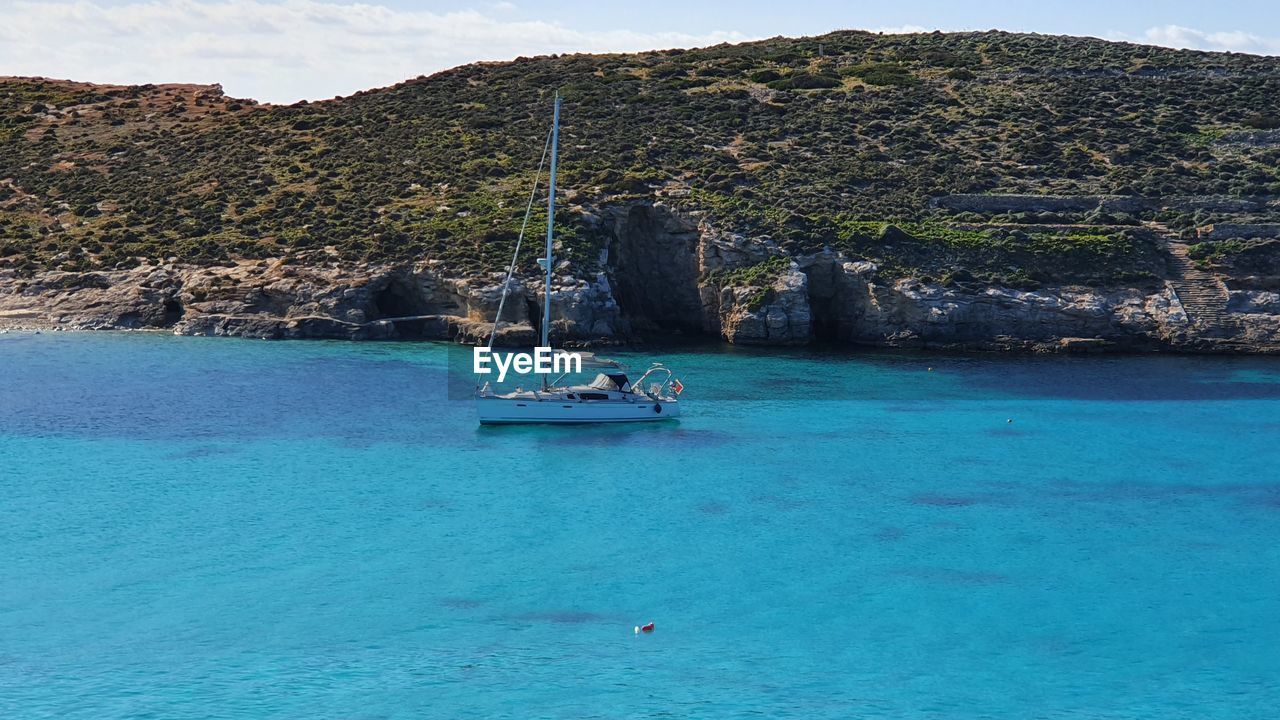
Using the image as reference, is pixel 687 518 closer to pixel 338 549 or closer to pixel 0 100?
pixel 338 549

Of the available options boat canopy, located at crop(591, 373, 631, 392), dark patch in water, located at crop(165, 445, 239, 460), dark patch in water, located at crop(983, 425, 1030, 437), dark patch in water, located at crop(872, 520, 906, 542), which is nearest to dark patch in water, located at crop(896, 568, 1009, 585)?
dark patch in water, located at crop(872, 520, 906, 542)

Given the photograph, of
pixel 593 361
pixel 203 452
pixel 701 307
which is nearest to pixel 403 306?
pixel 593 361

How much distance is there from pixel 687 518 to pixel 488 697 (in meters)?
13.8

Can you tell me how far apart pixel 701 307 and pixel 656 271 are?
4.41 meters

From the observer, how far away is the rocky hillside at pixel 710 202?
71625 millimetres

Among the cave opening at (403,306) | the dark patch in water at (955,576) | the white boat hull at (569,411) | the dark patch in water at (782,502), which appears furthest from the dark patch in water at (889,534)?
the cave opening at (403,306)

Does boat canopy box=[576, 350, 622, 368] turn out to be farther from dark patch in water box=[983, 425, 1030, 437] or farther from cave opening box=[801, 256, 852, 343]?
dark patch in water box=[983, 425, 1030, 437]

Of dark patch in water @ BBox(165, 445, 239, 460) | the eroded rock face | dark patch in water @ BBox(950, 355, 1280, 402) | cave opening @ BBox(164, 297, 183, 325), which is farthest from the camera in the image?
cave opening @ BBox(164, 297, 183, 325)

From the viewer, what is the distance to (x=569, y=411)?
51.4 metres

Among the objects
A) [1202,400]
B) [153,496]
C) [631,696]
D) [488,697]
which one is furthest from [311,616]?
[1202,400]

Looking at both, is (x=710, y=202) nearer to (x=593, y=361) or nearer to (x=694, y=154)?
(x=694, y=154)

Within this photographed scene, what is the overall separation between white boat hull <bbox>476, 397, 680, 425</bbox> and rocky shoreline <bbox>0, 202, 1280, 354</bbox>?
16.2 m

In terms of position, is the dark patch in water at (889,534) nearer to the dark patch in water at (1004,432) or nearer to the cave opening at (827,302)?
the dark patch in water at (1004,432)

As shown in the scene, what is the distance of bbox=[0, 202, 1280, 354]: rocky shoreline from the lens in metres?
69.8
